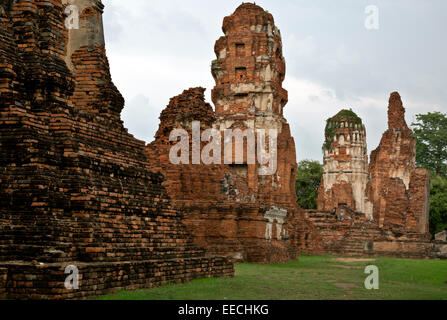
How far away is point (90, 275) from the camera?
7348 mm

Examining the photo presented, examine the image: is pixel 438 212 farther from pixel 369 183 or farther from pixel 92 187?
pixel 92 187

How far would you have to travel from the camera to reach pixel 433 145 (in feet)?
173

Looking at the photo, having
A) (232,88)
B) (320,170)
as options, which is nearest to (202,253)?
(232,88)

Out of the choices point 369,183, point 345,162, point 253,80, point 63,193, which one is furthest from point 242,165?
point 63,193

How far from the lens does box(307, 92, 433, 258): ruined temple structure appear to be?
101ft

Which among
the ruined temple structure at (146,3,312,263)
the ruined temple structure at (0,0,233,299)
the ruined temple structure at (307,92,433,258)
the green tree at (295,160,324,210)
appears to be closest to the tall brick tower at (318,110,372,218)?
the ruined temple structure at (307,92,433,258)

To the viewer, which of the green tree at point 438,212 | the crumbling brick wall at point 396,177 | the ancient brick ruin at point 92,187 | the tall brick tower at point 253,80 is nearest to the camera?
the ancient brick ruin at point 92,187

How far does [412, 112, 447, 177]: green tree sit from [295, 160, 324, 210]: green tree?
8.78 meters

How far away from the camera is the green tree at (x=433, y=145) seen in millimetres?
52531

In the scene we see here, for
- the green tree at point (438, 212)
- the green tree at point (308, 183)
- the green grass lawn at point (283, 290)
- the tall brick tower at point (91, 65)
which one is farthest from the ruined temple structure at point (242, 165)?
the green tree at point (308, 183)

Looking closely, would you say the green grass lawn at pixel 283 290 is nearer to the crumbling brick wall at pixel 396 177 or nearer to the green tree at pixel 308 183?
the crumbling brick wall at pixel 396 177

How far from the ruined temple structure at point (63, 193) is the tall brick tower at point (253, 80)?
18360 mm

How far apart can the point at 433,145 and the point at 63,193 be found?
48.8 metres

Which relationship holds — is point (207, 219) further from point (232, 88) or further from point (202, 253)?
point (232, 88)
